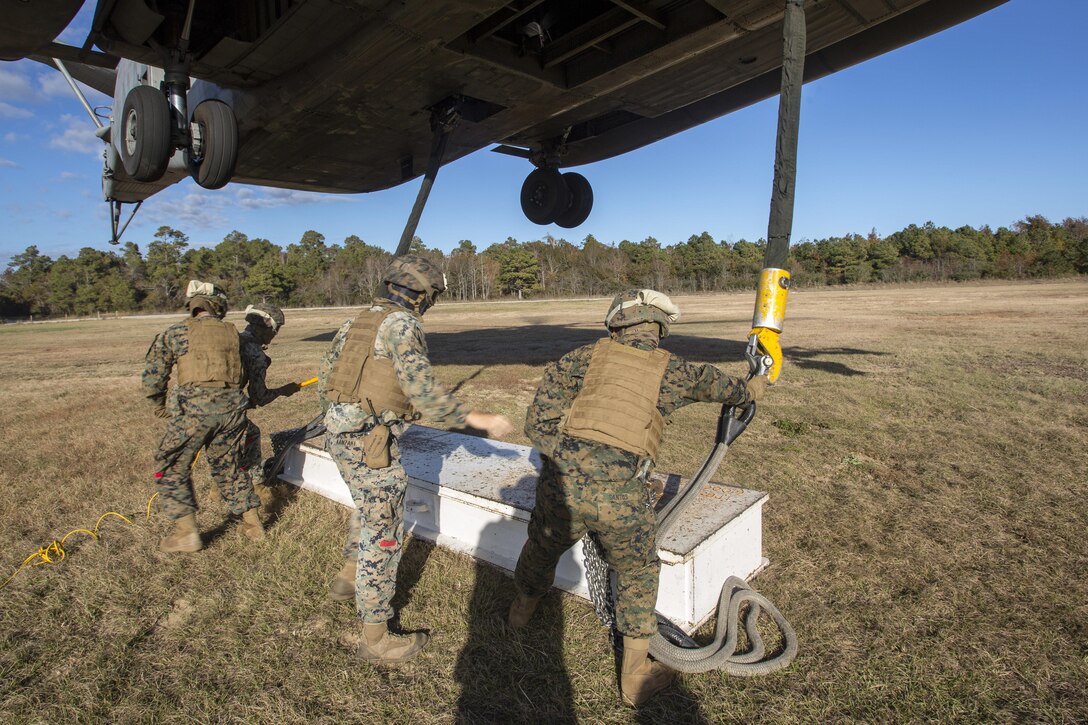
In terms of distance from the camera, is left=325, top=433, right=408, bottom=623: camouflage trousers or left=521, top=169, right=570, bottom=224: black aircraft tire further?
left=521, top=169, right=570, bottom=224: black aircraft tire

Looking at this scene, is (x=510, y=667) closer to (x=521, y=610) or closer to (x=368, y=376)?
(x=521, y=610)

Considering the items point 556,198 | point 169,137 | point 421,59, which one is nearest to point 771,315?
point 421,59

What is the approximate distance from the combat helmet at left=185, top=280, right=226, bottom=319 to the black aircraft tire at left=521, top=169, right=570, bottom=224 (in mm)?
6242

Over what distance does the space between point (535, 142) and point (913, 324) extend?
48.8 ft

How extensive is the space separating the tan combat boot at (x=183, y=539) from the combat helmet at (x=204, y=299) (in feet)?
4.94

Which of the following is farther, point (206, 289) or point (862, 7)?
point (862, 7)

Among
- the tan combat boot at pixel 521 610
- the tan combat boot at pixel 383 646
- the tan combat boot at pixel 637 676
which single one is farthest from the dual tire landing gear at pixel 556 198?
the tan combat boot at pixel 637 676

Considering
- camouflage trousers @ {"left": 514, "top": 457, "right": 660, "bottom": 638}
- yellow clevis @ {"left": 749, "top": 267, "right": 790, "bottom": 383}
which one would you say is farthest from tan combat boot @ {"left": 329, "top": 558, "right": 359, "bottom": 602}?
yellow clevis @ {"left": 749, "top": 267, "right": 790, "bottom": 383}

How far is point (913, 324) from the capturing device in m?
18.6

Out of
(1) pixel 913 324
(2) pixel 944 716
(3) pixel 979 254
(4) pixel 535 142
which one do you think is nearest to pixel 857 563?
(2) pixel 944 716

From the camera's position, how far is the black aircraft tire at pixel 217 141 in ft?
21.7

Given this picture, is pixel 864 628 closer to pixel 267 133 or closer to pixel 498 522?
Answer: pixel 498 522

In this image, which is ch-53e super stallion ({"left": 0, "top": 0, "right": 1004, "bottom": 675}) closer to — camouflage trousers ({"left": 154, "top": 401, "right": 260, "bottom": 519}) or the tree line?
camouflage trousers ({"left": 154, "top": 401, "right": 260, "bottom": 519})

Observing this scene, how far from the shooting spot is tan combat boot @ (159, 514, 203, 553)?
4.18 m
